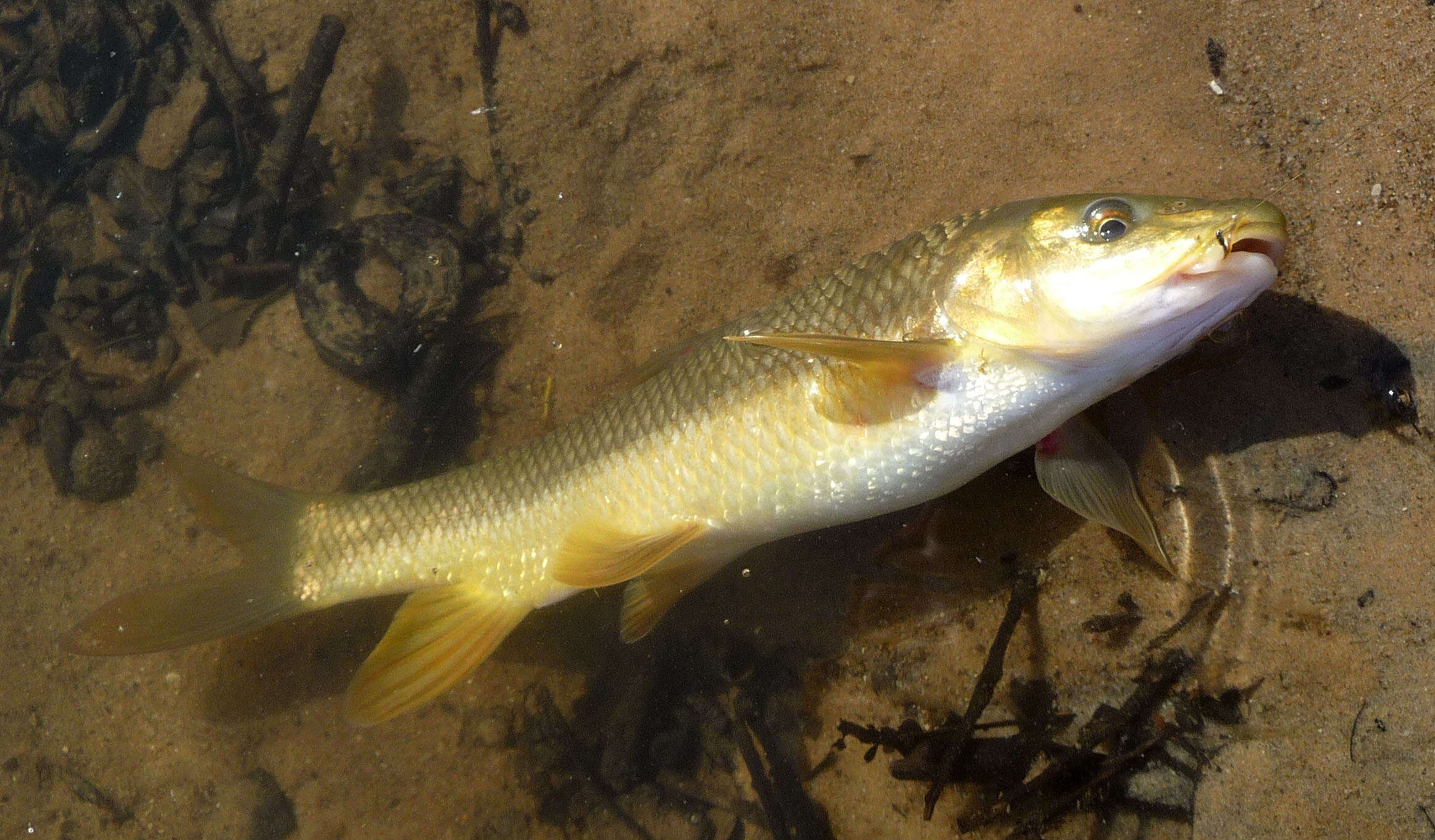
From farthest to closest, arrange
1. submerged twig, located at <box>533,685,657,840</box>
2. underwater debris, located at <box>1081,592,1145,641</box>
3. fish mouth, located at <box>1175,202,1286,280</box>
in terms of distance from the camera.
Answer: submerged twig, located at <box>533,685,657,840</box> < underwater debris, located at <box>1081,592,1145,641</box> < fish mouth, located at <box>1175,202,1286,280</box>

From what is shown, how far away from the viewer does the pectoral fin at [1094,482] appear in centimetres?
226

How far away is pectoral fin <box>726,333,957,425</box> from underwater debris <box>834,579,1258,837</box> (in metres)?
0.94

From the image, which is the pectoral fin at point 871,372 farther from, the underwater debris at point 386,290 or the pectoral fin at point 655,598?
the underwater debris at point 386,290

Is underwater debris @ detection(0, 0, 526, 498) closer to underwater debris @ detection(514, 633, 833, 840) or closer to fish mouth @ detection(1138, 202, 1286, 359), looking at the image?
underwater debris @ detection(514, 633, 833, 840)

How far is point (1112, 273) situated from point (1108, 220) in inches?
5.8

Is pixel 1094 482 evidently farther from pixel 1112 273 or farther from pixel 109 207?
pixel 109 207

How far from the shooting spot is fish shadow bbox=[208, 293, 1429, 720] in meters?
2.28

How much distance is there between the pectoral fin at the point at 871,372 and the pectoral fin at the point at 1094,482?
59cm

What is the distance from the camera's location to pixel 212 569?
12.7 ft

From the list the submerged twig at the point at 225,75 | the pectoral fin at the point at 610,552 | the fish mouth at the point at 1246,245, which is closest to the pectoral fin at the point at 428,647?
the pectoral fin at the point at 610,552

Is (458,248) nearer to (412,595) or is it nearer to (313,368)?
(313,368)

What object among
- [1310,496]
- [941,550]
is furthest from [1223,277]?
[941,550]

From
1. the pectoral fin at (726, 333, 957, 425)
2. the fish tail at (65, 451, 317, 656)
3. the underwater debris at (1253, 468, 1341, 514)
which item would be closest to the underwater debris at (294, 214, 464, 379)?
the fish tail at (65, 451, 317, 656)

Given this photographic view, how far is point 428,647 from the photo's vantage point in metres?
2.83
